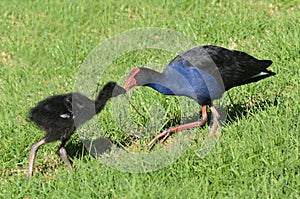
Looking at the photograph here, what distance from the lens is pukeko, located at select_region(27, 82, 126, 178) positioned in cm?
598

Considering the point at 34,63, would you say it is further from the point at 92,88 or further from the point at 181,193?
the point at 181,193

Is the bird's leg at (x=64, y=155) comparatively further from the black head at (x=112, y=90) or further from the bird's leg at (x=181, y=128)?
the bird's leg at (x=181, y=128)

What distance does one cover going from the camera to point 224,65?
21.0 feet

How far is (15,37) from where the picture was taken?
10.2 metres

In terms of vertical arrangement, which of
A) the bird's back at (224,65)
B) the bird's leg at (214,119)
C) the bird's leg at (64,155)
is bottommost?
the bird's leg at (64,155)

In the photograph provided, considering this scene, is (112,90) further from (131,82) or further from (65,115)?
(65,115)

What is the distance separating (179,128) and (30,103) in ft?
6.74

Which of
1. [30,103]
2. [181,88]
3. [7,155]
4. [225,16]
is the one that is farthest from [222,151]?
[225,16]

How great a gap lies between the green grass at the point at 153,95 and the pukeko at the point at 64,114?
24cm

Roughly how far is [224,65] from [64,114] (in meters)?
1.65

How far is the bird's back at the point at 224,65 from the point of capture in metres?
6.33

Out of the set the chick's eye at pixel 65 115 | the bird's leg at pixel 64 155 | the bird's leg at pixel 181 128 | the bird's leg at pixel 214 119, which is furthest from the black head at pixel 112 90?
the bird's leg at pixel 214 119

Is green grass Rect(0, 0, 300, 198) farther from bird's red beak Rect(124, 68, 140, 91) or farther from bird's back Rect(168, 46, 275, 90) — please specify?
bird's red beak Rect(124, 68, 140, 91)

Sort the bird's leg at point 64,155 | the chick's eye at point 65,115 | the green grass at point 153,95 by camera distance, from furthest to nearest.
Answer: the chick's eye at point 65,115, the bird's leg at point 64,155, the green grass at point 153,95
